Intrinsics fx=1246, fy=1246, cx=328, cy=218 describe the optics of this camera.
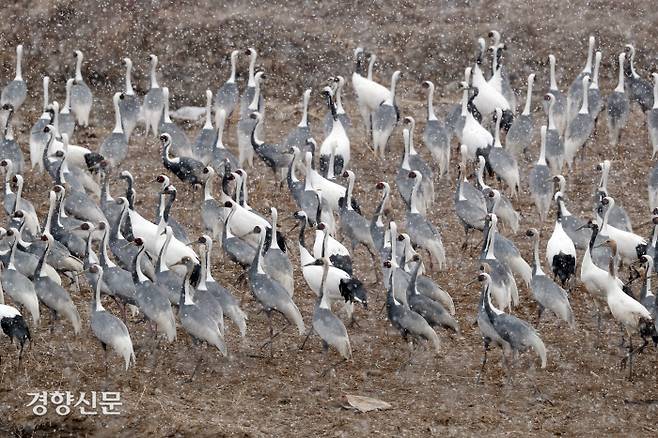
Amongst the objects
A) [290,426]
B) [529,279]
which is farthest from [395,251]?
[290,426]

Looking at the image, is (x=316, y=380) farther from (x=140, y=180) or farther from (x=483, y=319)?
(x=140, y=180)

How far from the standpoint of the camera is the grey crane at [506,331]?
1234 cm

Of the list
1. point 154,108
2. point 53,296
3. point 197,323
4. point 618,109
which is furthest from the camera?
point 154,108

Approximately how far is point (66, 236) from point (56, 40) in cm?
864

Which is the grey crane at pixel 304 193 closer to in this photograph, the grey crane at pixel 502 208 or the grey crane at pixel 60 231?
the grey crane at pixel 502 208

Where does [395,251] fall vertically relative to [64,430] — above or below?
above

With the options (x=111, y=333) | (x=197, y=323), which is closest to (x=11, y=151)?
(x=111, y=333)

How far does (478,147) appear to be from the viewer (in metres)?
17.0

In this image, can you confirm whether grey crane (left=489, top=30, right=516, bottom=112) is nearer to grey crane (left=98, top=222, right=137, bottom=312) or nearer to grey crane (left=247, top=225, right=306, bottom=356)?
grey crane (left=247, top=225, right=306, bottom=356)

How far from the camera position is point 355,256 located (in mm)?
15992

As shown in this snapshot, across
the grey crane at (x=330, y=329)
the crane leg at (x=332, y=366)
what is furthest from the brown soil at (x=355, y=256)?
the grey crane at (x=330, y=329)

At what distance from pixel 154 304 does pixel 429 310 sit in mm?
2812

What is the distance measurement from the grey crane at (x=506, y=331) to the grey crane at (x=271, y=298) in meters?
1.95

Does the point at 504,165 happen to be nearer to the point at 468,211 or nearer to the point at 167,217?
the point at 468,211
